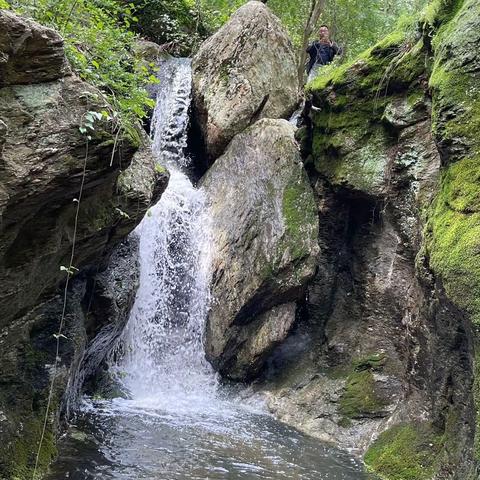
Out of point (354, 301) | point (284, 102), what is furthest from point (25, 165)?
point (284, 102)

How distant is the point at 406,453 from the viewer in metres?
7.43

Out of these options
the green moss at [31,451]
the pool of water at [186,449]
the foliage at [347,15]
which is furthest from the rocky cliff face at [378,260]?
the foliage at [347,15]

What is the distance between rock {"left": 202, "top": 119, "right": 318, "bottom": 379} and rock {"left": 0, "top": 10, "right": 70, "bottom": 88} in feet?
21.5

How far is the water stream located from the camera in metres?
6.52

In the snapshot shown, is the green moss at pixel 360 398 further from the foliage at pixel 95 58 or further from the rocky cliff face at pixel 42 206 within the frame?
the foliage at pixel 95 58

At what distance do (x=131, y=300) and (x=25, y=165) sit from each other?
16.9 ft

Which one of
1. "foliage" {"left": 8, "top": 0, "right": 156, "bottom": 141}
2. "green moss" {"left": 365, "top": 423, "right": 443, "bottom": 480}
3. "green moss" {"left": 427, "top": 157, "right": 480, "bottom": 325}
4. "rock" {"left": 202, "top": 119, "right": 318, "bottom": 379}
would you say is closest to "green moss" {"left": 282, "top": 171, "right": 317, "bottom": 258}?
"rock" {"left": 202, "top": 119, "right": 318, "bottom": 379}

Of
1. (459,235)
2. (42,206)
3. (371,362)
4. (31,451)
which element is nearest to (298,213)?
(371,362)

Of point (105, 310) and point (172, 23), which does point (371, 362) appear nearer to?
point (105, 310)

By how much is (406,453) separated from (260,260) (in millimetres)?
4677

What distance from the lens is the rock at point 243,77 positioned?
1338 cm

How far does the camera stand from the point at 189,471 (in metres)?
6.26

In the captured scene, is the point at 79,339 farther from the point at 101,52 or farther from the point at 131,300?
the point at 101,52

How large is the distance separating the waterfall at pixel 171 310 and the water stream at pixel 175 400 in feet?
0.07
